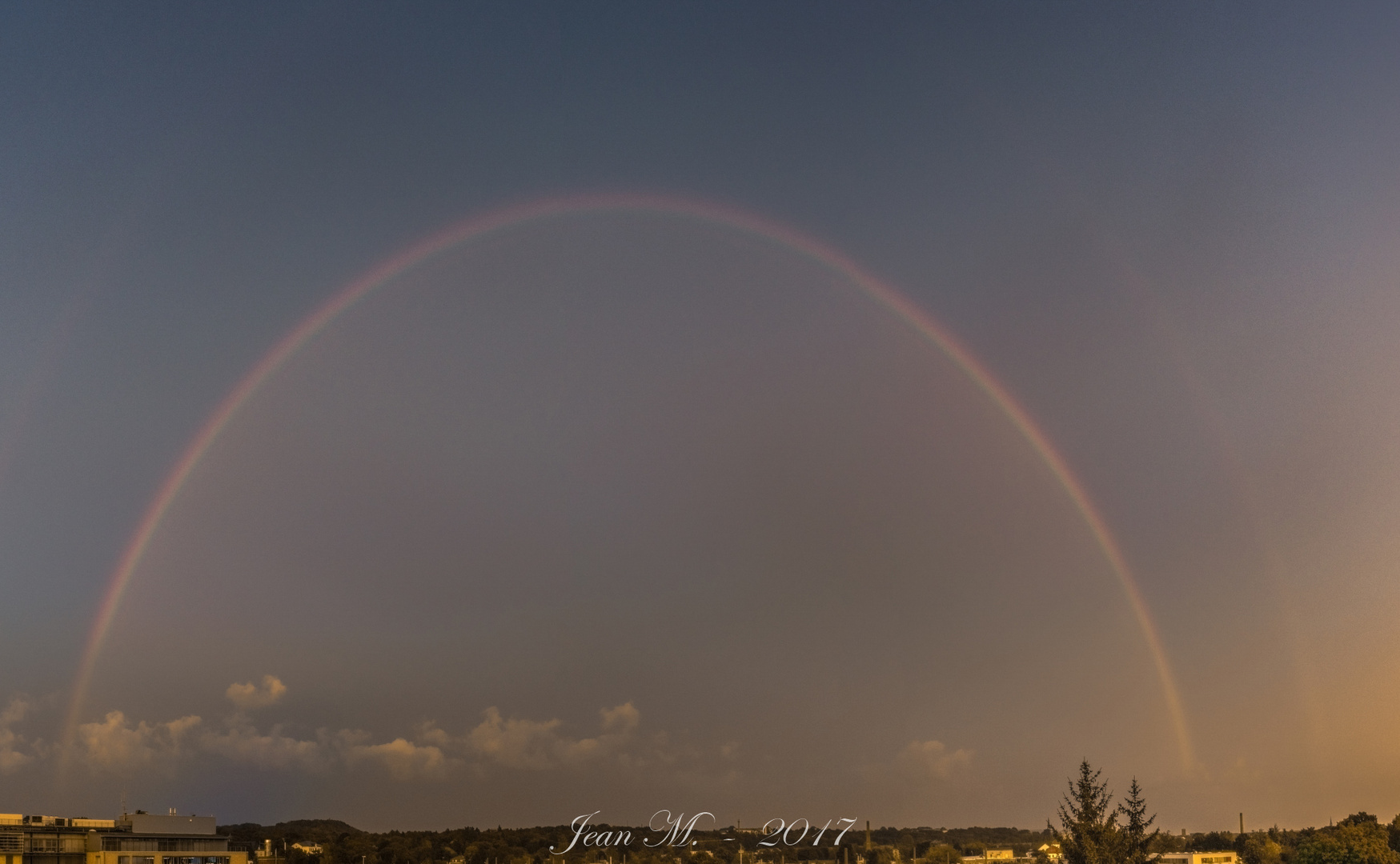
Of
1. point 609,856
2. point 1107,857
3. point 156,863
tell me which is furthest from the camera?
point 609,856

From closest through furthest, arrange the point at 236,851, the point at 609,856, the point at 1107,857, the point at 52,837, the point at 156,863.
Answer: the point at 1107,857, the point at 52,837, the point at 156,863, the point at 236,851, the point at 609,856

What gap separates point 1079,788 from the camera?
67750 millimetres

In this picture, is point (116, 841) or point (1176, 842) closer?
point (116, 841)

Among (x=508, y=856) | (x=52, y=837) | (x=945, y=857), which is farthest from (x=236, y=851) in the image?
(x=945, y=857)

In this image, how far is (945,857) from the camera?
175500 mm

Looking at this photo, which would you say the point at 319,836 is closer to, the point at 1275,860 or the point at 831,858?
the point at 831,858

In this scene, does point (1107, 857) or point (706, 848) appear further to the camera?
point (706, 848)

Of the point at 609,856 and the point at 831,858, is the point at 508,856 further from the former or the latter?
the point at 831,858

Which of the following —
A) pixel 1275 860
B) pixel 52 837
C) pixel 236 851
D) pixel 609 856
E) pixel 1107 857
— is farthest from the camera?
pixel 1275 860

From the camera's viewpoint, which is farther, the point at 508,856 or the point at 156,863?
the point at 508,856

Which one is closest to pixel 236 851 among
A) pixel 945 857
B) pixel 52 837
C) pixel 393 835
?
pixel 52 837

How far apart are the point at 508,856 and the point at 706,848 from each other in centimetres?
3193

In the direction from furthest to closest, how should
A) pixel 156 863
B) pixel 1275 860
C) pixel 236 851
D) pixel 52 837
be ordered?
1. pixel 1275 860
2. pixel 236 851
3. pixel 156 863
4. pixel 52 837

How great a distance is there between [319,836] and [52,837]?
67038 mm
